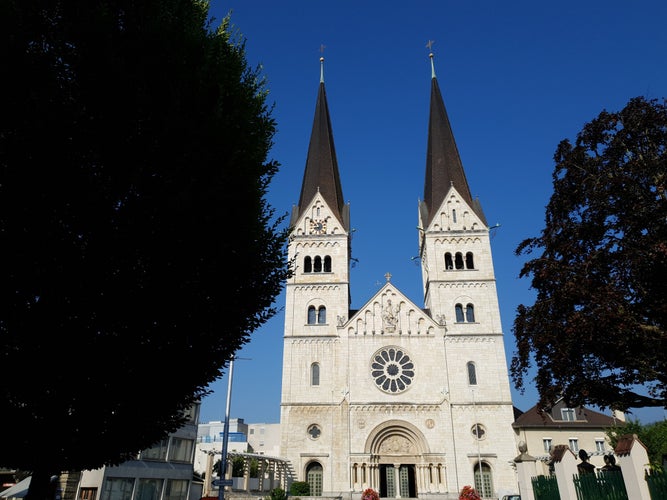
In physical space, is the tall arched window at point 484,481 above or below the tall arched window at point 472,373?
below

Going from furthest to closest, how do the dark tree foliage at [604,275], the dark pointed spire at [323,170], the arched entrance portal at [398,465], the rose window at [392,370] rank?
the dark pointed spire at [323,170] < the rose window at [392,370] < the arched entrance portal at [398,465] < the dark tree foliage at [604,275]

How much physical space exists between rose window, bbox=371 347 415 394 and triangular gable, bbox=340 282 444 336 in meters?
1.57

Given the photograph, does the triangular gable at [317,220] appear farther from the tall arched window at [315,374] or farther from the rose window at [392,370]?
the tall arched window at [315,374]

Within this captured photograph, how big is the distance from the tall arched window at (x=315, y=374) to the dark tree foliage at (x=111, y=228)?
26.8m

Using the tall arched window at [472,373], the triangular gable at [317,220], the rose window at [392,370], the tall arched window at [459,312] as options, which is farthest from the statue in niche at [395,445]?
the triangular gable at [317,220]

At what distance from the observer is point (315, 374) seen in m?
35.7

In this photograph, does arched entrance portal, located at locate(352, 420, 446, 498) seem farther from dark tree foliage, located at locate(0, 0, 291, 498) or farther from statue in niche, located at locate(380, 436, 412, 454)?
dark tree foliage, located at locate(0, 0, 291, 498)

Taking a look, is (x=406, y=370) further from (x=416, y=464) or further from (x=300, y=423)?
(x=300, y=423)

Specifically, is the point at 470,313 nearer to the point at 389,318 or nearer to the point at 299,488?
the point at 389,318

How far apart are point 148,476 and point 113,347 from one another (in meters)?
24.4

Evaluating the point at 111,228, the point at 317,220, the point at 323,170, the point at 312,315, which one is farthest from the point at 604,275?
the point at 323,170

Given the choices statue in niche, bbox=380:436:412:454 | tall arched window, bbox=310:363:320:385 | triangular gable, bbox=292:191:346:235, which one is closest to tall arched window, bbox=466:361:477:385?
statue in niche, bbox=380:436:412:454

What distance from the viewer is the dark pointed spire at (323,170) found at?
42.7 m

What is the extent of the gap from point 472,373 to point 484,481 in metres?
6.98
